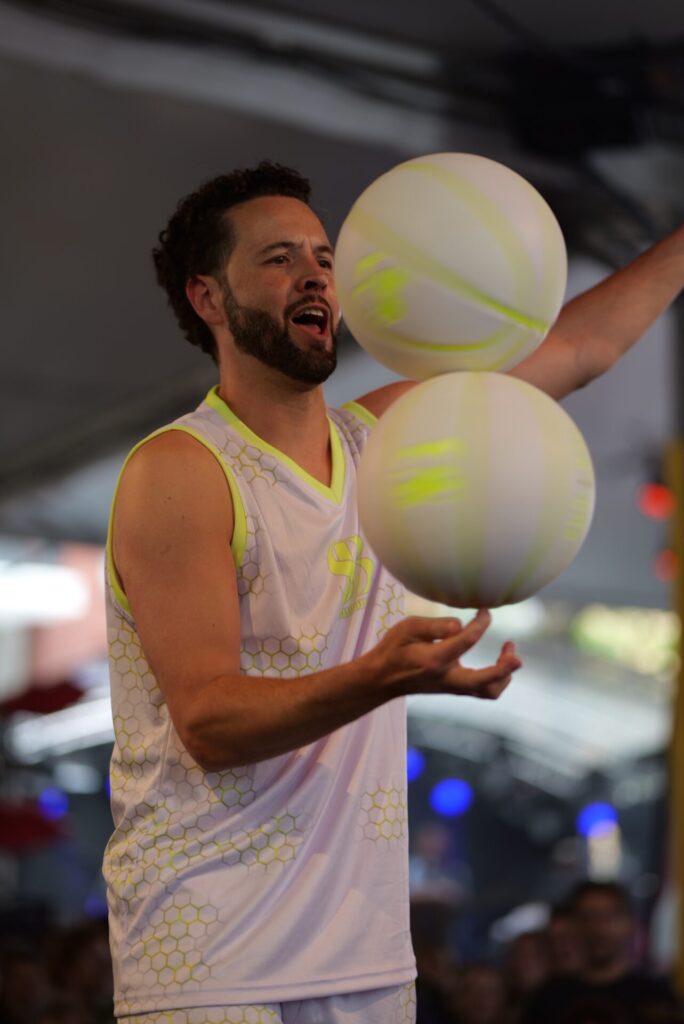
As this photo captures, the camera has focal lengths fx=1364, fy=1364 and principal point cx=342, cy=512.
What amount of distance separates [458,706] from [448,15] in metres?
14.7

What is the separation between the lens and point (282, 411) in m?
1.94

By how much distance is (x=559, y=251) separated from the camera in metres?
1.70

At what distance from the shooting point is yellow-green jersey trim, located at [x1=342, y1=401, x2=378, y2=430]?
6.92ft

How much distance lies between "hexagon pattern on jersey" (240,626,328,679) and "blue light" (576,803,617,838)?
54.5ft

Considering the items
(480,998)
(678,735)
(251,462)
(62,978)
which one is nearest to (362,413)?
(251,462)

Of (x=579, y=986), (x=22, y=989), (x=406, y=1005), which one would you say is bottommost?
(x=22, y=989)

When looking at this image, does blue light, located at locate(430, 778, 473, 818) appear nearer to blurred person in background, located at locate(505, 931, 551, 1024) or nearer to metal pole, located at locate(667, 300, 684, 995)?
blurred person in background, located at locate(505, 931, 551, 1024)

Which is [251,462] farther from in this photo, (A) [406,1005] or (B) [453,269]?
(A) [406,1005]

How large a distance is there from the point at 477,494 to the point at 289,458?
0.50 metres

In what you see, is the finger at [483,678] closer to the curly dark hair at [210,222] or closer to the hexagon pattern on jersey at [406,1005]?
the hexagon pattern on jersey at [406,1005]

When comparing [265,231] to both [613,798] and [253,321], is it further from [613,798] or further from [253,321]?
[613,798]

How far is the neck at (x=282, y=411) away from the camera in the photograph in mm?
1920

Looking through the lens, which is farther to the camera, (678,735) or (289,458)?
(678,735)

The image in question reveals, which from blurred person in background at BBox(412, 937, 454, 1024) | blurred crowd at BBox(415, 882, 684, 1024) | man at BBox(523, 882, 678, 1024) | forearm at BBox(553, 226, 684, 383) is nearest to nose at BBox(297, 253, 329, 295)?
forearm at BBox(553, 226, 684, 383)
